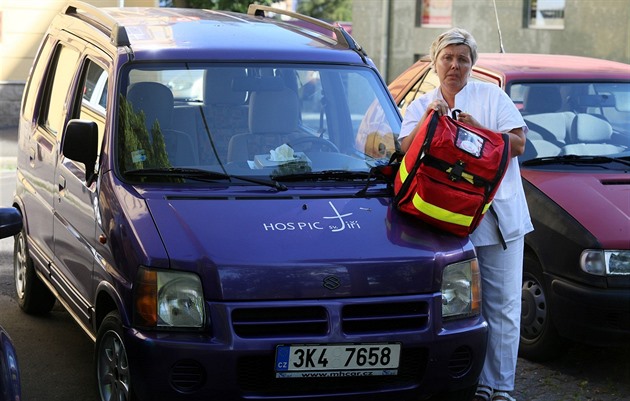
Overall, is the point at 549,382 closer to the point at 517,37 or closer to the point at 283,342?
the point at 283,342

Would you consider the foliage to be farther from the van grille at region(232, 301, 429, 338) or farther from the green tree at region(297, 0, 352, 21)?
the green tree at region(297, 0, 352, 21)

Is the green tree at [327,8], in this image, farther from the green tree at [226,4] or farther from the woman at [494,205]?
the woman at [494,205]

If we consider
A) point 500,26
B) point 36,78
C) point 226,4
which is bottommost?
point 500,26

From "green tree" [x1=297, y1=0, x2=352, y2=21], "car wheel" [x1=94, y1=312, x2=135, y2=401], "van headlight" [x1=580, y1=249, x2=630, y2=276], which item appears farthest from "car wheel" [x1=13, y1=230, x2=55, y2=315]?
"green tree" [x1=297, y1=0, x2=352, y2=21]

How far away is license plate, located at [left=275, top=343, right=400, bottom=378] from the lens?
4.66 metres

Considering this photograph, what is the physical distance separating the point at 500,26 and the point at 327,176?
62.4ft

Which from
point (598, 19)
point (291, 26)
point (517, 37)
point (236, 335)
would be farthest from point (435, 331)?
point (517, 37)

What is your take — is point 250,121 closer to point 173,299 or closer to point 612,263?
point 173,299

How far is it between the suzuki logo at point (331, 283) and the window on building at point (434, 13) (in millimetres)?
21139

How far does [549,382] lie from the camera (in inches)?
254

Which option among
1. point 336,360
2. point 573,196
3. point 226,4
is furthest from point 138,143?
A: point 226,4

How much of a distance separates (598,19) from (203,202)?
709 inches

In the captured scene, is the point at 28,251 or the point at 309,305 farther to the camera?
the point at 28,251

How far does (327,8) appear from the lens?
51.1 m
